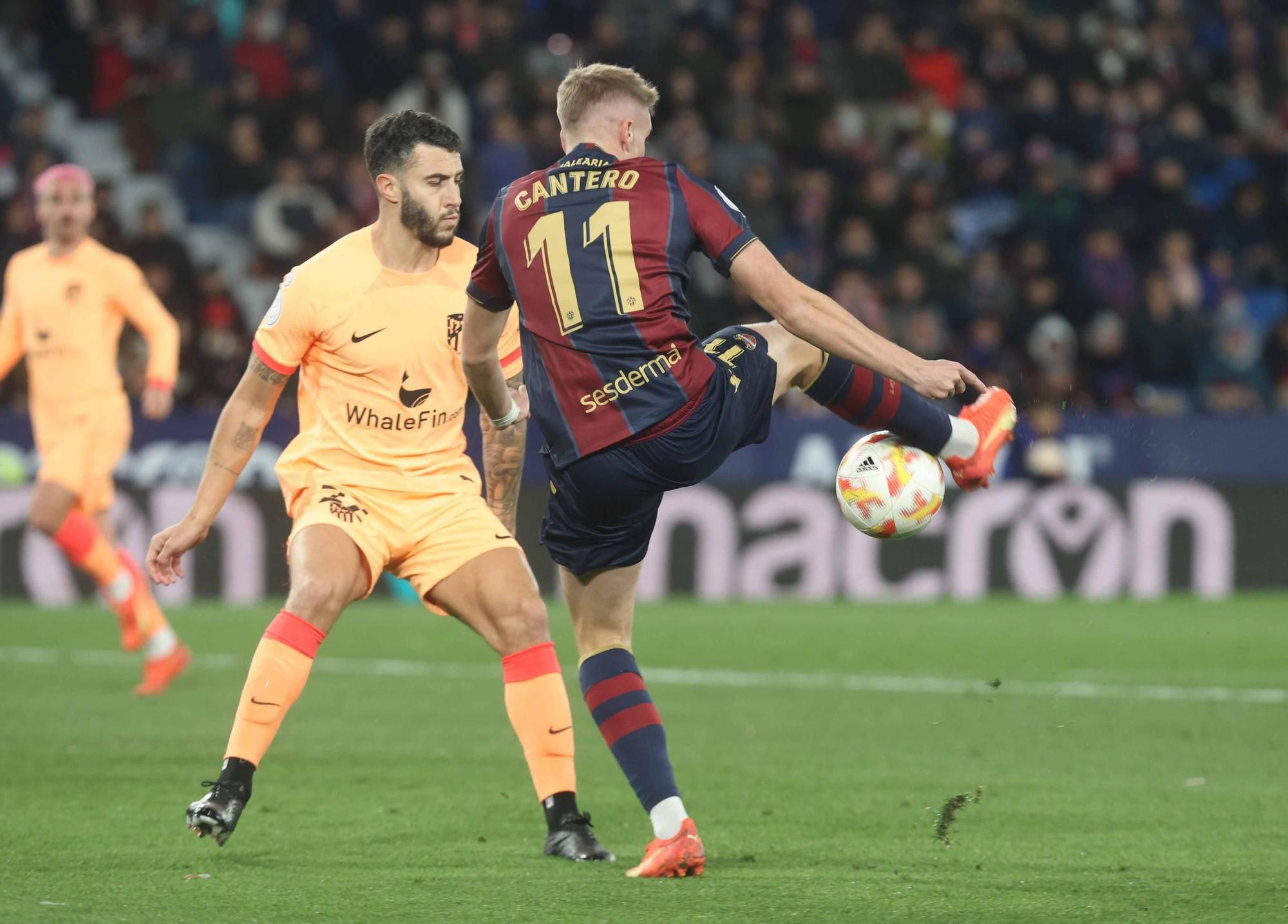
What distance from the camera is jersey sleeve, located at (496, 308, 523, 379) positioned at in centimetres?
588

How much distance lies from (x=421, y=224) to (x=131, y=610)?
476cm

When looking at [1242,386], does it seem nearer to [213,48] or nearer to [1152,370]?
[1152,370]

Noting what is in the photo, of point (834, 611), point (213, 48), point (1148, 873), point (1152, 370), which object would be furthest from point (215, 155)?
point (1148, 873)

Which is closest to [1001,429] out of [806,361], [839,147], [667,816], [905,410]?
[905,410]

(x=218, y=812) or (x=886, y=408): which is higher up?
(x=886, y=408)

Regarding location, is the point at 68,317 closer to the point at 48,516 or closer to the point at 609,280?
the point at 48,516

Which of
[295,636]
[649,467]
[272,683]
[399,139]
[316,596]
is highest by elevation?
[399,139]

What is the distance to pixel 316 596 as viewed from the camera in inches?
214

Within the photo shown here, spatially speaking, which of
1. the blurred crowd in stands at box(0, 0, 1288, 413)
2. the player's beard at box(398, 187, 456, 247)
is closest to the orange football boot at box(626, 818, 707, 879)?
the player's beard at box(398, 187, 456, 247)

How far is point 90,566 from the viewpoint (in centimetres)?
988

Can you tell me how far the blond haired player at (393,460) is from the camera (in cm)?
550

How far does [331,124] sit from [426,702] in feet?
27.3

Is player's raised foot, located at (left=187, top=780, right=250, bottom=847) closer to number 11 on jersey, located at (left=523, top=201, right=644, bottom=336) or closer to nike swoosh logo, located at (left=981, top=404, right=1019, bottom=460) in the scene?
number 11 on jersey, located at (left=523, top=201, right=644, bottom=336)

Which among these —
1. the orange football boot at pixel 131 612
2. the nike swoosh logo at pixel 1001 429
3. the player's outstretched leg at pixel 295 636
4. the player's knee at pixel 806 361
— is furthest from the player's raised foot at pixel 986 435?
the orange football boot at pixel 131 612
